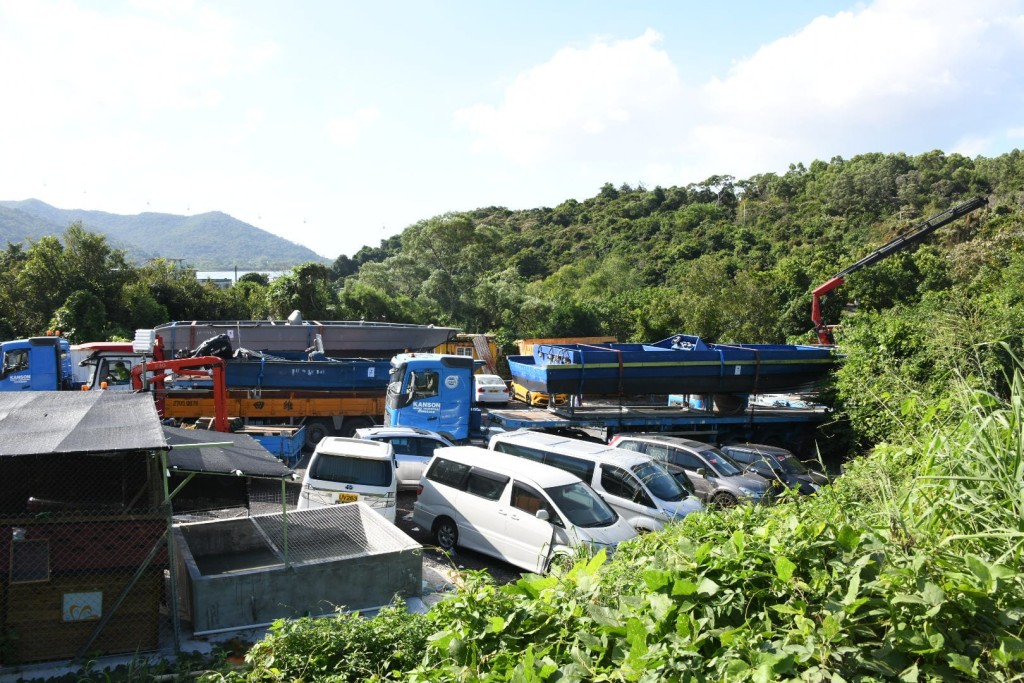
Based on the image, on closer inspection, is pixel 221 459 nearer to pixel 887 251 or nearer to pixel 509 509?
pixel 509 509

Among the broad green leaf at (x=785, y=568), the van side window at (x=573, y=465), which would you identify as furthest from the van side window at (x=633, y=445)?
the broad green leaf at (x=785, y=568)

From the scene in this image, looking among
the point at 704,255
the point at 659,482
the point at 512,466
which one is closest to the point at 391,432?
the point at 512,466

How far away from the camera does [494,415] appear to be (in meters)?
17.3

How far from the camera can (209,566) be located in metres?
7.88

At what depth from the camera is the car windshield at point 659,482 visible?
11172mm

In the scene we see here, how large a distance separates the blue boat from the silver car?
2.91 meters

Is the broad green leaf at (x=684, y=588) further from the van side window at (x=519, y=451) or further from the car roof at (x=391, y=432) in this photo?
the car roof at (x=391, y=432)

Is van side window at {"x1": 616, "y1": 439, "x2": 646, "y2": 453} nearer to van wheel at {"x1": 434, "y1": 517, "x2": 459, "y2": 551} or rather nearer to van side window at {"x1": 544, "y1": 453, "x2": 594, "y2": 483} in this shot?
van side window at {"x1": 544, "y1": 453, "x2": 594, "y2": 483}

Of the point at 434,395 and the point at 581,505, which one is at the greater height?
the point at 434,395

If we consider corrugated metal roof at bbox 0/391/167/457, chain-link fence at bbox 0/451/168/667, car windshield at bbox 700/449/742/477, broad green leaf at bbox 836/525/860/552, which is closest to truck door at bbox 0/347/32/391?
corrugated metal roof at bbox 0/391/167/457

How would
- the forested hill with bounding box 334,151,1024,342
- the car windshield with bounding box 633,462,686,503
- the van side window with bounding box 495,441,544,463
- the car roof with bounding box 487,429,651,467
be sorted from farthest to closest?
the forested hill with bounding box 334,151,1024,342 < the van side window with bounding box 495,441,544,463 < the car roof with bounding box 487,429,651,467 < the car windshield with bounding box 633,462,686,503

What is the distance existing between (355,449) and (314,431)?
8703 mm

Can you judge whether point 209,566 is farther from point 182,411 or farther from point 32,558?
point 182,411

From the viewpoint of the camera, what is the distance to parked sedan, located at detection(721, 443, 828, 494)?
537 inches
